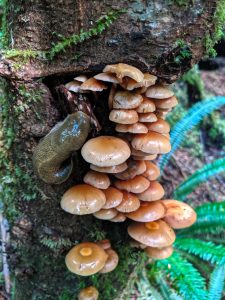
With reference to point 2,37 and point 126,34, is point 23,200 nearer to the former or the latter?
point 2,37

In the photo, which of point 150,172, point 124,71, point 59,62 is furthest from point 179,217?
point 59,62

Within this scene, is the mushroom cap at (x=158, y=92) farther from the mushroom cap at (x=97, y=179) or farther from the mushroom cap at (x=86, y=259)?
the mushroom cap at (x=86, y=259)

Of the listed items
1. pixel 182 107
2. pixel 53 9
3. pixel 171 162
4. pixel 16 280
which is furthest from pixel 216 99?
pixel 16 280

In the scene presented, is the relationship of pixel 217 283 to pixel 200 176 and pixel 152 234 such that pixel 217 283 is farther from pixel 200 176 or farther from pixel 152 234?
pixel 200 176

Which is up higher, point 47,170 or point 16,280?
point 47,170

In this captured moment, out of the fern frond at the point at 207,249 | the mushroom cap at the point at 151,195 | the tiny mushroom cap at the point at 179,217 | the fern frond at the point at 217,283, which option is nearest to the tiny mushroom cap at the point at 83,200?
the mushroom cap at the point at 151,195
